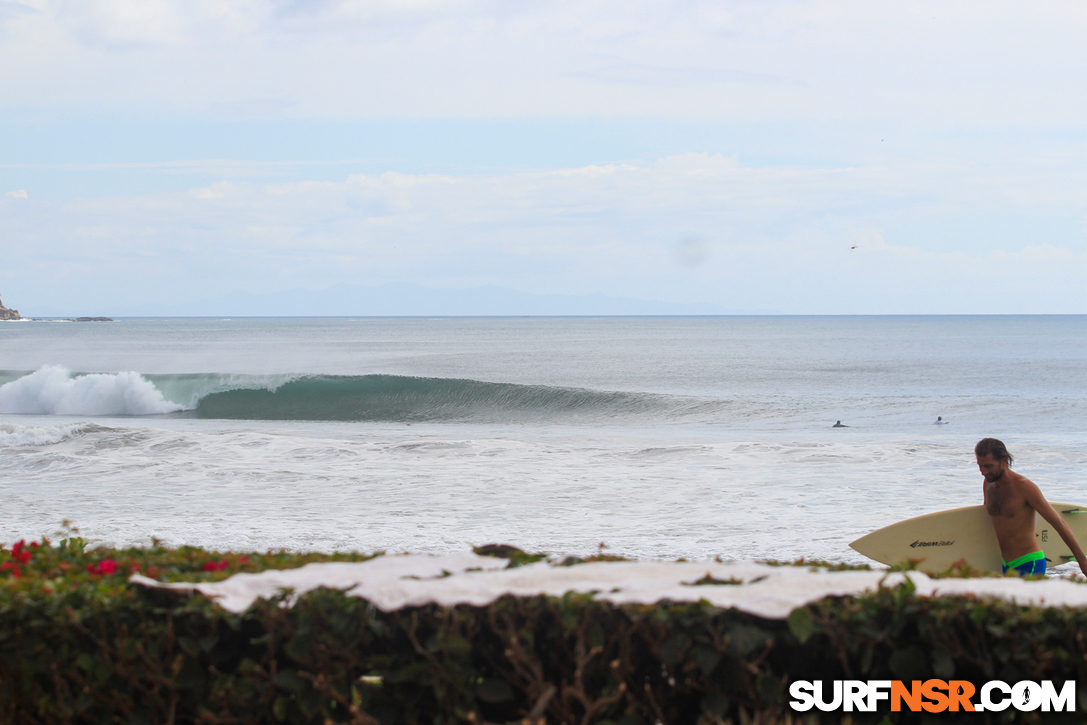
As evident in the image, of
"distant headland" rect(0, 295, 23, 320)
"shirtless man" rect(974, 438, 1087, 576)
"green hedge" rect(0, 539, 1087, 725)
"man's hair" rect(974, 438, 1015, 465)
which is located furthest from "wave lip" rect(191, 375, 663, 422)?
"distant headland" rect(0, 295, 23, 320)

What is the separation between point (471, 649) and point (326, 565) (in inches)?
32.8

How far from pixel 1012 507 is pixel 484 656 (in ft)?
14.7

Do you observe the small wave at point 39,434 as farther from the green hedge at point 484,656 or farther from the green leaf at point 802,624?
the green leaf at point 802,624

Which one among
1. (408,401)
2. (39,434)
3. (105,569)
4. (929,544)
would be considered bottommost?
(408,401)

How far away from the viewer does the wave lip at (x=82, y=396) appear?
28094 millimetres

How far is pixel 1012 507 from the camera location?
566 cm

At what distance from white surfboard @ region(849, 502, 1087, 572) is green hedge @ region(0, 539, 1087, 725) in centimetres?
376

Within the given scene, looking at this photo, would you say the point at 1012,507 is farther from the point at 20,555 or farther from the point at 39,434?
the point at 39,434

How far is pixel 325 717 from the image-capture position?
266 cm

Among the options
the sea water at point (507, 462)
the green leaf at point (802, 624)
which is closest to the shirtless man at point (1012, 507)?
the sea water at point (507, 462)

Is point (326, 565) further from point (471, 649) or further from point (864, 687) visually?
point (864, 687)


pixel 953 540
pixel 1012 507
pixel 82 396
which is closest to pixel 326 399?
pixel 82 396

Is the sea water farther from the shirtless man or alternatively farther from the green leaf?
the green leaf

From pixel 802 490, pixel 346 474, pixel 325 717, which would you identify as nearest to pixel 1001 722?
pixel 325 717
